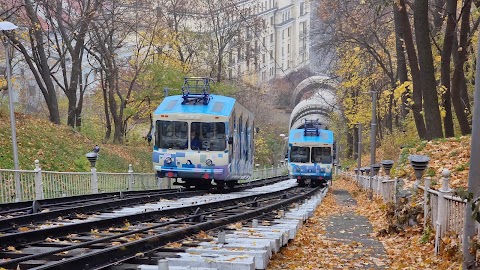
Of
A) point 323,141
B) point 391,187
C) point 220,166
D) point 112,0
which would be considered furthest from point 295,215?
point 112,0

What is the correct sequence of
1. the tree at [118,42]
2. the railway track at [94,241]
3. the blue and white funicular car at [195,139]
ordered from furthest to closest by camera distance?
the tree at [118,42], the blue and white funicular car at [195,139], the railway track at [94,241]

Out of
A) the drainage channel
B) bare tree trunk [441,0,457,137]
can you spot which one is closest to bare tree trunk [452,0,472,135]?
bare tree trunk [441,0,457,137]

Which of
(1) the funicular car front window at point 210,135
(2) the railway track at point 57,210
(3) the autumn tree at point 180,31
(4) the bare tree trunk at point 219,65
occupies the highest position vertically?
(3) the autumn tree at point 180,31

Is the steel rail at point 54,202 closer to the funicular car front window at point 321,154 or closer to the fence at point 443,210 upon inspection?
the fence at point 443,210

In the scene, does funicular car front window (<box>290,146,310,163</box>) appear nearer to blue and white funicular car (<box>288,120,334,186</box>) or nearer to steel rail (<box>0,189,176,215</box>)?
blue and white funicular car (<box>288,120,334,186</box>)

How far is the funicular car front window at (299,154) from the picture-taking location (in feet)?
128

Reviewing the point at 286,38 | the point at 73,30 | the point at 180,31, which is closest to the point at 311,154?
the point at 73,30

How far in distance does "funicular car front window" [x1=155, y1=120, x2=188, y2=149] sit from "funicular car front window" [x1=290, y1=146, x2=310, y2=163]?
16.7 m

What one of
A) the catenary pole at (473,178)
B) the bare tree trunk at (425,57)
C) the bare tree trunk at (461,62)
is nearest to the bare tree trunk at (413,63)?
the bare tree trunk at (461,62)

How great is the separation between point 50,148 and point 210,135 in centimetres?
1019

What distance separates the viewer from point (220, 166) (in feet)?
75.2

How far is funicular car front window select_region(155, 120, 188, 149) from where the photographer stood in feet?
76.2

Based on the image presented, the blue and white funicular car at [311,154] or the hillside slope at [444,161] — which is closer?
the hillside slope at [444,161]

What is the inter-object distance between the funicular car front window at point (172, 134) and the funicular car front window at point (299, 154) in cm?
1667
